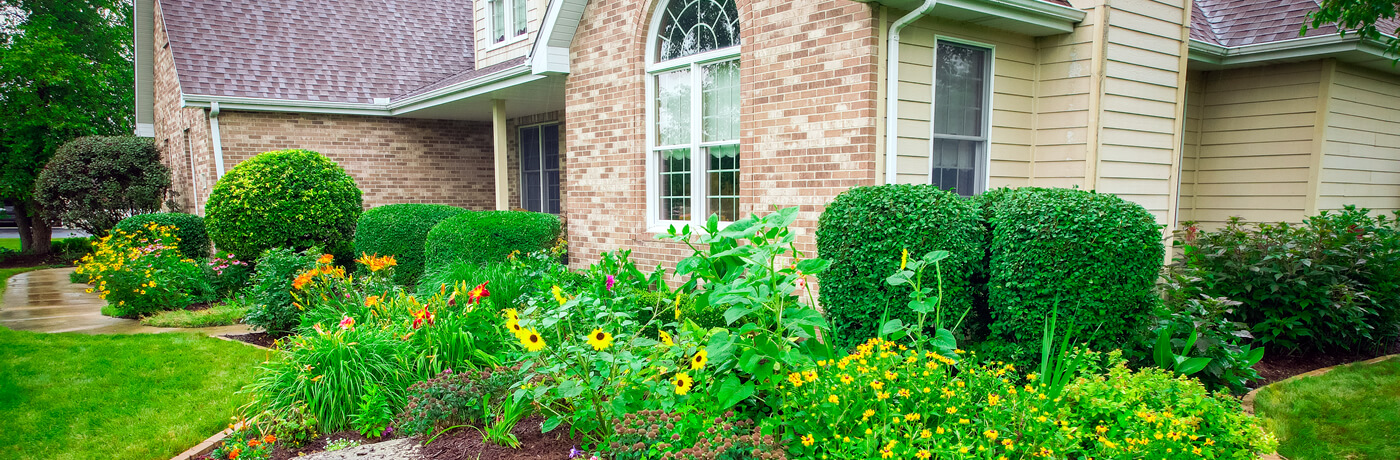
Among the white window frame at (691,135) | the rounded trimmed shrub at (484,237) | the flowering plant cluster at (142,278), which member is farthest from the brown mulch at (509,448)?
the flowering plant cluster at (142,278)

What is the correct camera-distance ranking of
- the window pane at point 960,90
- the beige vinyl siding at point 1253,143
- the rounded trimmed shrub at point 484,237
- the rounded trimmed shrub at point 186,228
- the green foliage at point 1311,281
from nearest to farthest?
1. the green foliage at point 1311,281
2. the window pane at point 960,90
3. the beige vinyl siding at point 1253,143
4. the rounded trimmed shrub at point 484,237
5. the rounded trimmed shrub at point 186,228

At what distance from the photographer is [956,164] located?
21.0ft

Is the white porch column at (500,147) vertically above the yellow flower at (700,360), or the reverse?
the white porch column at (500,147)

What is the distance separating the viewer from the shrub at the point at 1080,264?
156 inches

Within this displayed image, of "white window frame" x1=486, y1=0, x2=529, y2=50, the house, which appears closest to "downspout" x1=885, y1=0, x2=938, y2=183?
the house

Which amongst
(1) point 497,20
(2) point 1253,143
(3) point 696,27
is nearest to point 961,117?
(3) point 696,27

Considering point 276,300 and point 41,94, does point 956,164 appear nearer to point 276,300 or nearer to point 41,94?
point 276,300

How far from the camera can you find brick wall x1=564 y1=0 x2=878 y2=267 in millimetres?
5812

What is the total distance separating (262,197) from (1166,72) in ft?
36.3

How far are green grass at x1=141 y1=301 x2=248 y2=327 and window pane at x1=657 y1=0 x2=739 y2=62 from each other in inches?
218

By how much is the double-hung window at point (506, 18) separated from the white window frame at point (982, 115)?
802 centimetres

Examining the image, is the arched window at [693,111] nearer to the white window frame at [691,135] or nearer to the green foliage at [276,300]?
the white window frame at [691,135]

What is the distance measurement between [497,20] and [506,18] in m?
0.49

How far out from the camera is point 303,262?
25.3 feet
